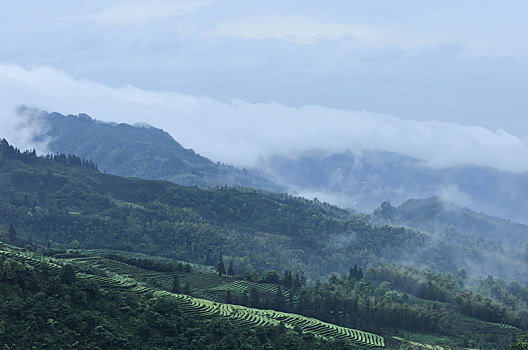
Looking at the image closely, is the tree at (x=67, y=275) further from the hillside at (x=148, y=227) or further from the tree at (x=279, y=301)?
the hillside at (x=148, y=227)

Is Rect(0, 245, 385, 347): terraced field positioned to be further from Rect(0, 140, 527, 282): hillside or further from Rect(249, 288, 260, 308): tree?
Rect(0, 140, 527, 282): hillside

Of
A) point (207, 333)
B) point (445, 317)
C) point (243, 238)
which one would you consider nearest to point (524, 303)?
point (445, 317)

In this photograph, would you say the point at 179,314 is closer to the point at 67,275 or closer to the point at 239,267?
the point at 67,275

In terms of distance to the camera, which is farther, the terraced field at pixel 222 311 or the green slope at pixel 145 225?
the green slope at pixel 145 225

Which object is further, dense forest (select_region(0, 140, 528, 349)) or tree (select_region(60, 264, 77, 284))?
dense forest (select_region(0, 140, 528, 349))

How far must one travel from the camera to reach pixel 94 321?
6875cm

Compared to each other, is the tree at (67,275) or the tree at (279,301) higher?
the tree at (67,275)

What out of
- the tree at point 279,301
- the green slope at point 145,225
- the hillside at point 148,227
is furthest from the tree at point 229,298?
the green slope at point 145,225

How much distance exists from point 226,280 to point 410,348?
37.8 m

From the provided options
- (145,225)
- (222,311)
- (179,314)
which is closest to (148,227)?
(145,225)

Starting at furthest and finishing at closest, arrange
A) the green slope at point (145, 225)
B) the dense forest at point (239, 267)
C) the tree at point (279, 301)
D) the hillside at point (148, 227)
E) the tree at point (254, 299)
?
1. the green slope at point (145, 225)
2. the hillside at point (148, 227)
3. the tree at point (279, 301)
4. the tree at point (254, 299)
5. the dense forest at point (239, 267)

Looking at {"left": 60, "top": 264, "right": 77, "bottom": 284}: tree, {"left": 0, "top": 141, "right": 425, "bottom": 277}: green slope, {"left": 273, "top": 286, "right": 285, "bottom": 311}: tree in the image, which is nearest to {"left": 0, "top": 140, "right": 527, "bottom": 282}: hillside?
{"left": 0, "top": 141, "right": 425, "bottom": 277}: green slope

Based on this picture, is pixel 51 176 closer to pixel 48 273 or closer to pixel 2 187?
pixel 2 187

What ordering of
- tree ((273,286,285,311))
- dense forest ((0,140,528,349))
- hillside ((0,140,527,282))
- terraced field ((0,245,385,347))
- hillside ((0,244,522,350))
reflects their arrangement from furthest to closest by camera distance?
hillside ((0,140,527,282)) → tree ((273,286,285,311)) → dense forest ((0,140,528,349)) → terraced field ((0,245,385,347)) → hillside ((0,244,522,350))
